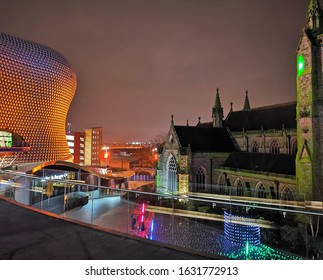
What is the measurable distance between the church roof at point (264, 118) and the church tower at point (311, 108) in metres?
Answer: 7.19

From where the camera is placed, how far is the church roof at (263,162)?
74.0 feet

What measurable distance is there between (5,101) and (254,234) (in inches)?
2607

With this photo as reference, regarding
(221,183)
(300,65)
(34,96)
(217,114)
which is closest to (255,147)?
(221,183)

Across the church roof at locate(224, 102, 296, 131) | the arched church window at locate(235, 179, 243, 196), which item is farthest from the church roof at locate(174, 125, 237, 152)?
the arched church window at locate(235, 179, 243, 196)

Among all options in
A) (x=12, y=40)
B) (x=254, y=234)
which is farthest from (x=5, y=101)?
(x=254, y=234)

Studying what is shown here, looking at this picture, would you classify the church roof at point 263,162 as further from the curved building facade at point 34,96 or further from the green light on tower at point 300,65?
the curved building facade at point 34,96

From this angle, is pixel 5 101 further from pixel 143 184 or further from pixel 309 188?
pixel 309 188

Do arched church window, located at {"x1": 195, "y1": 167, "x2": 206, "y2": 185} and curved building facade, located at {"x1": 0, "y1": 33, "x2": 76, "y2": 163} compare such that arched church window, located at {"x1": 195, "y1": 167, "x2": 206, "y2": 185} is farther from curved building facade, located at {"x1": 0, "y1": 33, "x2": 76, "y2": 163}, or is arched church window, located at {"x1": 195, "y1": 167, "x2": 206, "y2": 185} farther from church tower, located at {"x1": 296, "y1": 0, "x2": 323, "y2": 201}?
curved building facade, located at {"x1": 0, "y1": 33, "x2": 76, "y2": 163}

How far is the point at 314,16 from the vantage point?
21453mm

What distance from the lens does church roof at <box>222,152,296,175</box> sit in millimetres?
22547

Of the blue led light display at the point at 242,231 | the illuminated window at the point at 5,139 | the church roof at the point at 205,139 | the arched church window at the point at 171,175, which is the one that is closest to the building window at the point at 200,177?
the church roof at the point at 205,139

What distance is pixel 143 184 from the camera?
4122 cm

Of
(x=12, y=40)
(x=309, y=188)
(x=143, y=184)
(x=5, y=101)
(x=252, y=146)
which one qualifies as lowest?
(x=143, y=184)
